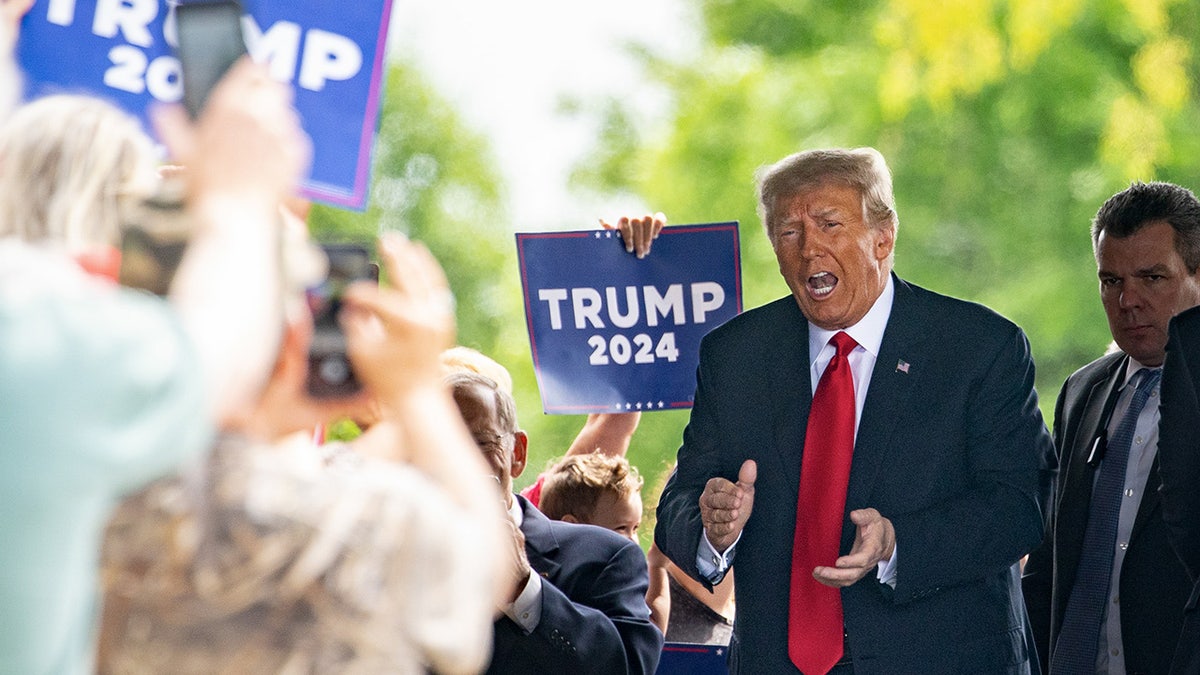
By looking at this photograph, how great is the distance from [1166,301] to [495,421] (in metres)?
1.79

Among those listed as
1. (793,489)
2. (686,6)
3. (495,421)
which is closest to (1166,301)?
(793,489)

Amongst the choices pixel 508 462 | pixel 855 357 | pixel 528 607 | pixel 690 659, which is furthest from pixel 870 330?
pixel 690 659

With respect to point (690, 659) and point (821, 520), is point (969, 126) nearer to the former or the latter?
point (690, 659)

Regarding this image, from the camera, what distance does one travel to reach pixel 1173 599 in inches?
138

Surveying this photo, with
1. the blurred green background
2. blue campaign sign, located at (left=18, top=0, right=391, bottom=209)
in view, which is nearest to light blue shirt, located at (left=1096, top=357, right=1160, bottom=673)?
blue campaign sign, located at (left=18, top=0, right=391, bottom=209)

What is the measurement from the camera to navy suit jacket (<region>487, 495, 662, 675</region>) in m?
3.01

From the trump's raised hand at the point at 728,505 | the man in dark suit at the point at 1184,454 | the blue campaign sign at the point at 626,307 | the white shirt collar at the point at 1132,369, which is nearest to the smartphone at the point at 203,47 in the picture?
the trump's raised hand at the point at 728,505

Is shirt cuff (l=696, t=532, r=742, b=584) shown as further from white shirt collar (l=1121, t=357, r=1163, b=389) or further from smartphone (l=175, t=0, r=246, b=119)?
smartphone (l=175, t=0, r=246, b=119)

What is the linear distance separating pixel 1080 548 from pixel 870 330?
38.3 inches

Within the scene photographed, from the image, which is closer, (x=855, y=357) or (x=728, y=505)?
(x=728, y=505)

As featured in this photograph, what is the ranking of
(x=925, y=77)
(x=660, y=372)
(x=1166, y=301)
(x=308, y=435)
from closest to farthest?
(x=308, y=435) → (x=1166, y=301) → (x=660, y=372) → (x=925, y=77)

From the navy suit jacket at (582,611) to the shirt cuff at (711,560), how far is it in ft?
0.58

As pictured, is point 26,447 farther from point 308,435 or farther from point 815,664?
point 815,664

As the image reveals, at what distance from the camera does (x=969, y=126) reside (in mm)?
13000
